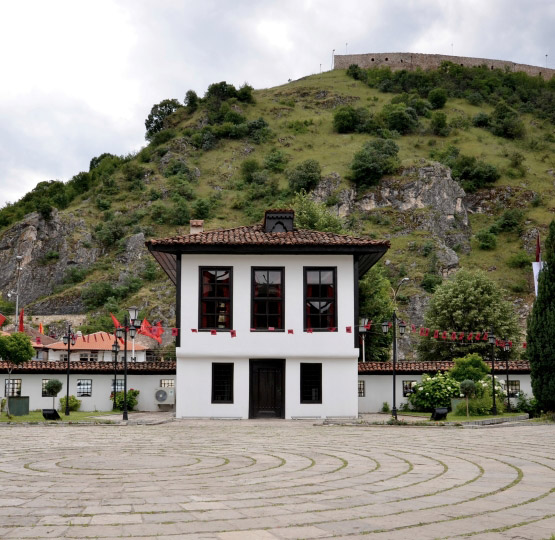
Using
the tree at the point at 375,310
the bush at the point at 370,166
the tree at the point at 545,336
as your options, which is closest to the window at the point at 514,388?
the tree at the point at 545,336

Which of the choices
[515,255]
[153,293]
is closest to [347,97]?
[515,255]

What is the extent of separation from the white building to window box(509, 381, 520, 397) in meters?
10.0

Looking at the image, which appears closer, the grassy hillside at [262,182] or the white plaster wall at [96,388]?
the white plaster wall at [96,388]

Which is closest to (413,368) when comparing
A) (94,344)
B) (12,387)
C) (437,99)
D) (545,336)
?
(545,336)

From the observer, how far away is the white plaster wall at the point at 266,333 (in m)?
26.0

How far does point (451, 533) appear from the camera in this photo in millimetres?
6055

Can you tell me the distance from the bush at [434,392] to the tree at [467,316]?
17507mm

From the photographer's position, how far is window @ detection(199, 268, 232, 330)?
2631 cm

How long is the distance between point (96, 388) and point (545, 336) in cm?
2016

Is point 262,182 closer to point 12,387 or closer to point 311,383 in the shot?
point 12,387

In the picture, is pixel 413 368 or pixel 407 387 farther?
pixel 407 387

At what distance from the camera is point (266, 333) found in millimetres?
26109

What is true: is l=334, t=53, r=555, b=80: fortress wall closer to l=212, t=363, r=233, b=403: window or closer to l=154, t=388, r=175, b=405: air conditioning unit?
l=154, t=388, r=175, b=405: air conditioning unit

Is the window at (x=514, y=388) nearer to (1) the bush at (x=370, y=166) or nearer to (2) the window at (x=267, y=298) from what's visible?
(2) the window at (x=267, y=298)
